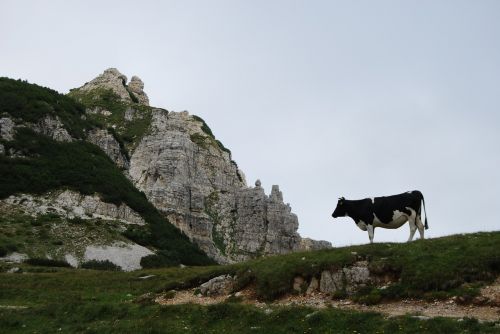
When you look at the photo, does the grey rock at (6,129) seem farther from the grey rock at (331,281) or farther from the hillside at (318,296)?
the grey rock at (331,281)

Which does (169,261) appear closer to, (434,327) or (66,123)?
(66,123)

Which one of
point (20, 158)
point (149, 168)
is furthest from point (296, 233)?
point (20, 158)

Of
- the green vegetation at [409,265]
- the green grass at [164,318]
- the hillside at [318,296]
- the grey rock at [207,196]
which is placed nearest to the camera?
the green grass at [164,318]

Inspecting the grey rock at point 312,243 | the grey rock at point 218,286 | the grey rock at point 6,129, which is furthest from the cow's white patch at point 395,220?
the grey rock at point 312,243

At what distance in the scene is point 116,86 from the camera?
598 ft

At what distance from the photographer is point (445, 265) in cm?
2369

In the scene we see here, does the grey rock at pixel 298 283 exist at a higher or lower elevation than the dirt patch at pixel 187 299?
higher

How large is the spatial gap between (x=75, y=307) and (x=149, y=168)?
4577 inches

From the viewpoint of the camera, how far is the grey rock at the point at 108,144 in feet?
403

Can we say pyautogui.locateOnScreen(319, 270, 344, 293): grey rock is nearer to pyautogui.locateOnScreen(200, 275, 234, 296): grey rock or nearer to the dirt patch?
the dirt patch

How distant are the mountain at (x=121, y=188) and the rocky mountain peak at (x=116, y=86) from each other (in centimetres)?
54

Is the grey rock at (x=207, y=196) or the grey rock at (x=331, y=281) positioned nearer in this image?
the grey rock at (x=331, y=281)

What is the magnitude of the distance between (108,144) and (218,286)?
103 meters

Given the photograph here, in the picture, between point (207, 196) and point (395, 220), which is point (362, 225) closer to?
point (395, 220)
